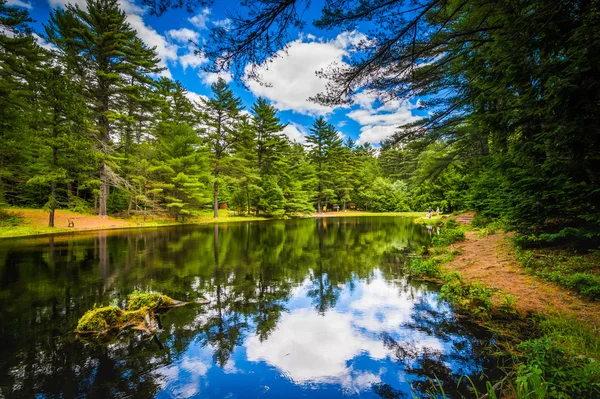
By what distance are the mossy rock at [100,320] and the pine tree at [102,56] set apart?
1752 centimetres

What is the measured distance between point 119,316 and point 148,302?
0.46 meters

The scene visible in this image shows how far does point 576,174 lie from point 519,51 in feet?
7.48

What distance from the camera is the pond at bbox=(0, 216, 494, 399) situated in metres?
2.66

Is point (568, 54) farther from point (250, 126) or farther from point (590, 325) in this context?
point (250, 126)

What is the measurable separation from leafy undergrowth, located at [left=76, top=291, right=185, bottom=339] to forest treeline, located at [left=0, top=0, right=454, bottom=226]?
1549 cm

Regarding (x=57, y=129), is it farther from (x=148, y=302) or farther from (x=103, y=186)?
(x=148, y=302)

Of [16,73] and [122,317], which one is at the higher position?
[16,73]

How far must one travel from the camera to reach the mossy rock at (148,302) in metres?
4.21

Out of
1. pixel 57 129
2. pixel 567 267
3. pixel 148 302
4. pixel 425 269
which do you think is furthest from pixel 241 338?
pixel 57 129

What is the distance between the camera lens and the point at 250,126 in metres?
28.0

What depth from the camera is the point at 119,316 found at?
3912 millimetres

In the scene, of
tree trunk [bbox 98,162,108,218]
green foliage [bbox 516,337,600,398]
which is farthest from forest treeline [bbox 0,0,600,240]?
green foliage [bbox 516,337,600,398]

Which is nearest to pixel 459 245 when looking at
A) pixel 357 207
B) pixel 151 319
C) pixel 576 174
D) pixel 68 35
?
pixel 576 174

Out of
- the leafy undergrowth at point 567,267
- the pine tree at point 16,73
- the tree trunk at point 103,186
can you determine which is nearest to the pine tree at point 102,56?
the tree trunk at point 103,186
